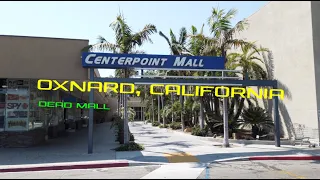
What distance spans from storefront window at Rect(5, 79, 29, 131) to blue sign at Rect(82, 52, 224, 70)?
5.49 m

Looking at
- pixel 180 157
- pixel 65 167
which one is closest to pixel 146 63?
pixel 180 157

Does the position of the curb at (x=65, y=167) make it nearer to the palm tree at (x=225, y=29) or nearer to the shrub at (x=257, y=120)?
the palm tree at (x=225, y=29)

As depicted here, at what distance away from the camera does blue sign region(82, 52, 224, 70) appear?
14953 mm

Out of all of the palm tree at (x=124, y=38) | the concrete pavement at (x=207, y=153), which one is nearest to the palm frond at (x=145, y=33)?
the palm tree at (x=124, y=38)

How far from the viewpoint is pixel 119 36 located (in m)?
17.0

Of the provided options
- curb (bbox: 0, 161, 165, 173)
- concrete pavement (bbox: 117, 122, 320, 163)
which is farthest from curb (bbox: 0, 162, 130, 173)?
concrete pavement (bbox: 117, 122, 320, 163)

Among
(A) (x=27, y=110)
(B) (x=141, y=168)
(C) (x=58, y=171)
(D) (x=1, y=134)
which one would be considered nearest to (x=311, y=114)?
(B) (x=141, y=168)

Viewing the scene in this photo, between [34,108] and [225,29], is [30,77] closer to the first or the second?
[34,108]

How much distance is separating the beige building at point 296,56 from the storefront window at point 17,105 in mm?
14854

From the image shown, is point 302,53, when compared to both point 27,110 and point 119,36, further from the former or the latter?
point 27,110

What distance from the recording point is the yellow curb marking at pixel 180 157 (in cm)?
1316

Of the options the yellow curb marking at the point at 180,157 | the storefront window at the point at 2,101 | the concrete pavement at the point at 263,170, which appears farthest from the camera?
the storefront window at the point at 2,101

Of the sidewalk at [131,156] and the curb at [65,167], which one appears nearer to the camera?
the curb at [65,167]

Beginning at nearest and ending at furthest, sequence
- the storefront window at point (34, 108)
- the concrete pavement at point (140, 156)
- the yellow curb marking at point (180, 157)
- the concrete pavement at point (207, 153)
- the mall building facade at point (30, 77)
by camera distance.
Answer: the concrete pavement at point (140, 156), the yellow curb marking at point (180, 157), the concrete pavement at point (207, 153), the mall building facade at point (30, 77), the storefront window at point (34, 108)
